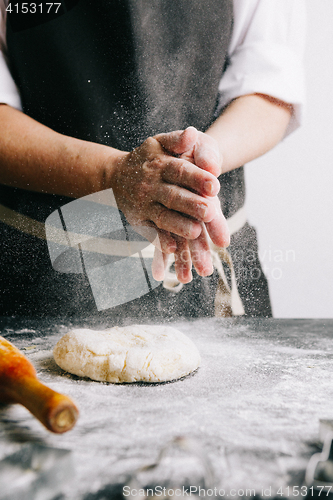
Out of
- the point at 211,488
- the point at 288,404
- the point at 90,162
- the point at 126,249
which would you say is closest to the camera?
the point at 211,488

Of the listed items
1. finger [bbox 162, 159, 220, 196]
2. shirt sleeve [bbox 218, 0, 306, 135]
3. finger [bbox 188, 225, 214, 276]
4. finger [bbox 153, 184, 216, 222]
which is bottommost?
finger [bbox 188, 225, 214, 276]

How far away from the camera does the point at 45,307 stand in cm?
102

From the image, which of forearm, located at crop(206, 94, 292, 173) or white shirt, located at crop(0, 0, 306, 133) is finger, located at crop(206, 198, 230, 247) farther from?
white shirt, located at crop(0, 0, 306, 133)

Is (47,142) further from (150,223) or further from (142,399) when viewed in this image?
(142,399)

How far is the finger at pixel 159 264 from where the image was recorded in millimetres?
896

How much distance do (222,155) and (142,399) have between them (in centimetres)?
63

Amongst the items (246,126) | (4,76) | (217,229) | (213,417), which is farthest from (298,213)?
(4,76)

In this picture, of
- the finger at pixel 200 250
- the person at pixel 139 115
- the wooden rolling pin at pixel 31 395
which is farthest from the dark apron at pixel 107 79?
the wooden rolling pin at pixel 31 395

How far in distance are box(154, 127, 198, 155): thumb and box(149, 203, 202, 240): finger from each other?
0.12m

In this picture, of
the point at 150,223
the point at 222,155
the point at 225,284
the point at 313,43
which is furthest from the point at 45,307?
the point at 313,43

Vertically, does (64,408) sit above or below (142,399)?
above

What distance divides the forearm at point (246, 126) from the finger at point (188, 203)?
0.23 meters

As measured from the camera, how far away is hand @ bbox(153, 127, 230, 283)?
77 cm

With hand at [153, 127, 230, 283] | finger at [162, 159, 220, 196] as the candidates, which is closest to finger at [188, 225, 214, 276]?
hand at [153, 127, 230, 283]
